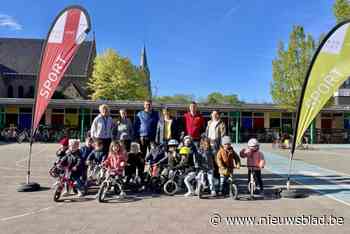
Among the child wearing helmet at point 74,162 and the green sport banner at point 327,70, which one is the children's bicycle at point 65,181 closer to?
the child wearing helmet at point 74,162

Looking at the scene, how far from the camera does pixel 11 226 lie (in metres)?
4.89

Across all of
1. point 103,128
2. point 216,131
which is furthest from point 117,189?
point 216,131

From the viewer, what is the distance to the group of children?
6.99 metres

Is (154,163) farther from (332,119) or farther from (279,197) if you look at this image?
(332,119)

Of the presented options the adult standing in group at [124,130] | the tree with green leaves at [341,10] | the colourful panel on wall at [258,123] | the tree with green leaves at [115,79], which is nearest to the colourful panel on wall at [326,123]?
the colourful panel on wall at [258,123]

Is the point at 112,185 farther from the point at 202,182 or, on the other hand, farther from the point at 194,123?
the point at 194,123

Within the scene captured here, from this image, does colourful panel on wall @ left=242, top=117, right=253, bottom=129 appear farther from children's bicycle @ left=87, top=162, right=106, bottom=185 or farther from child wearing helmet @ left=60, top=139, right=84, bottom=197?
child wearing helmet @ left=60, top=139, right=84, bottom=197

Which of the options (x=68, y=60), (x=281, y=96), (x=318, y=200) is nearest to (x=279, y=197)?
(x=318, y=200)

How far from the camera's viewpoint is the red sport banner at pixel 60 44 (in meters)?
7.59

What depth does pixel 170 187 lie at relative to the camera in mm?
7227

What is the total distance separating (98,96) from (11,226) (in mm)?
35635

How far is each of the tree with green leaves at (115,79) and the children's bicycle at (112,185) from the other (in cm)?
3323

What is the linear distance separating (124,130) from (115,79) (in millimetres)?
33037

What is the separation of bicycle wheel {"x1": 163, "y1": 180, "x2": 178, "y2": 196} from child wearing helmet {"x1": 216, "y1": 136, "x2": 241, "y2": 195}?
1029 millimetres
